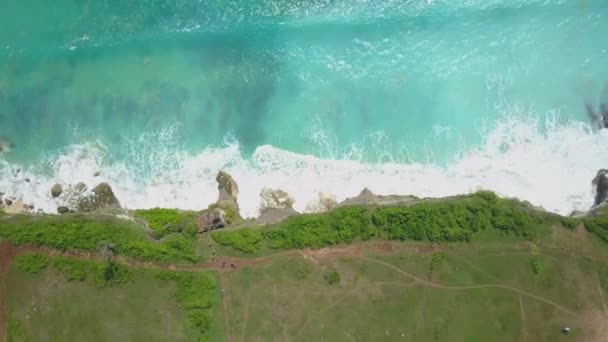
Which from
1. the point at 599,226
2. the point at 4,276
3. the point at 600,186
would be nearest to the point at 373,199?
the point at 599,226

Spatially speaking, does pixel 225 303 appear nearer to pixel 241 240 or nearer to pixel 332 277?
pixel 241 240

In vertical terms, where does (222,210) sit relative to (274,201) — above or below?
below

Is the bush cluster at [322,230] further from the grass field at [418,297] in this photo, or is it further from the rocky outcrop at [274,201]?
the rocky outcrop at [274,201]

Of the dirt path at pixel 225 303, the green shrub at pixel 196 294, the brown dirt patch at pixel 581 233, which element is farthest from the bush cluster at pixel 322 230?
the brown dirt patch at pixel 581 233

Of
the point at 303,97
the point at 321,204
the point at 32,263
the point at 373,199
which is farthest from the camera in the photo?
the point at 303,97

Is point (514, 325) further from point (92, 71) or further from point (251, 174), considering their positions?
point (92, 71)

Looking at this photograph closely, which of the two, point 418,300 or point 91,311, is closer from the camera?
point 91,311

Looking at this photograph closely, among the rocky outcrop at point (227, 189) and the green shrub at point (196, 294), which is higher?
the rocky outcrop at point (227, 189)
